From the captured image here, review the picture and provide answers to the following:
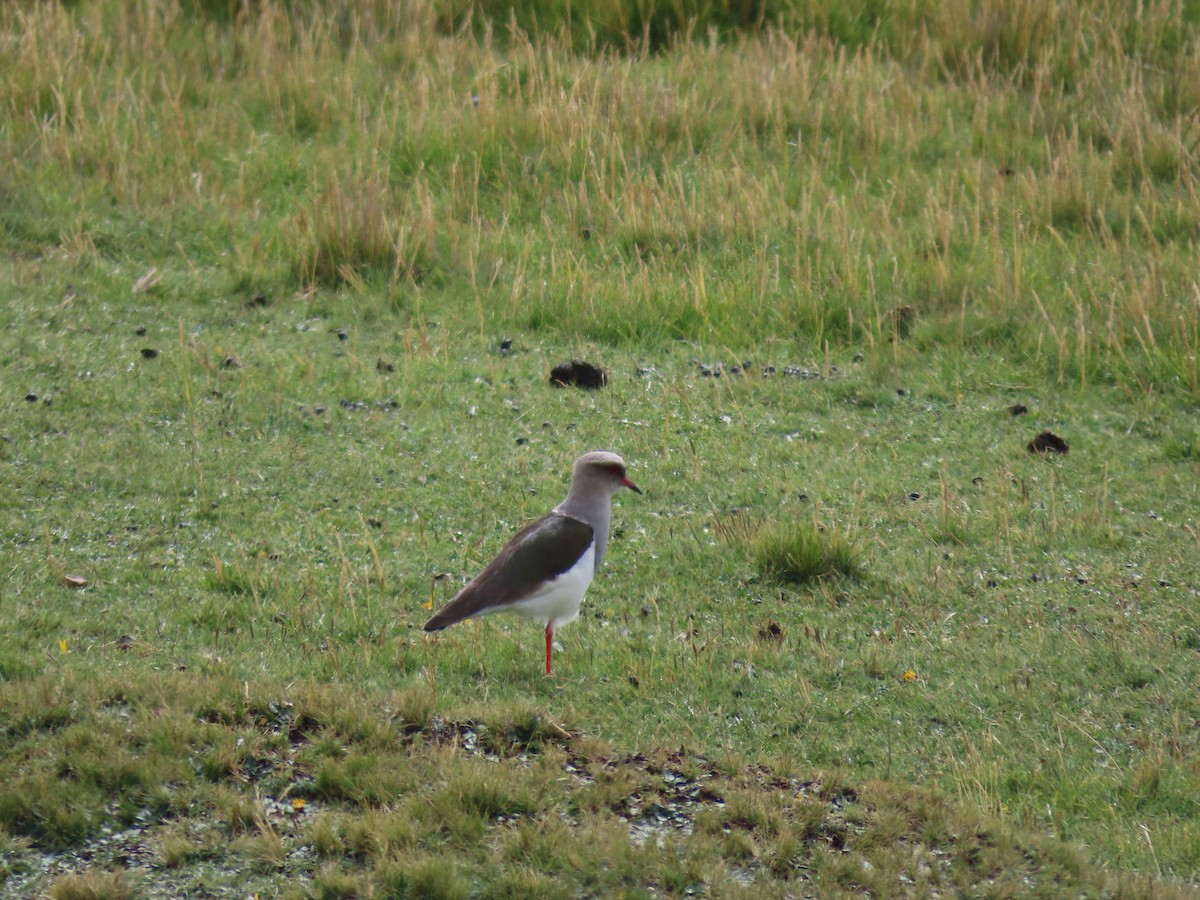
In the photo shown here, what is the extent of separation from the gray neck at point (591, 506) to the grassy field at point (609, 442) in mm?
504

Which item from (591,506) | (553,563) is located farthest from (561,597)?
(591,506)

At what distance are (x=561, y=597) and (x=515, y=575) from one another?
229mm

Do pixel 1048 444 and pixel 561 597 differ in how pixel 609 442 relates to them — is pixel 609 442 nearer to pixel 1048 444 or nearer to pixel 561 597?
pixel 1048 444

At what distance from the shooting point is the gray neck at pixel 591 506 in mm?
6328

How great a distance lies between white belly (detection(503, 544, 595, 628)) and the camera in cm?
591

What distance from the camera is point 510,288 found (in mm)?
10273

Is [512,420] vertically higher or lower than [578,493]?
lower

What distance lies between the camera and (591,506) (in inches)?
251

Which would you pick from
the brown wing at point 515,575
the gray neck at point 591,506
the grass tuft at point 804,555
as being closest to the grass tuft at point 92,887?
the brown wing at point 515,575

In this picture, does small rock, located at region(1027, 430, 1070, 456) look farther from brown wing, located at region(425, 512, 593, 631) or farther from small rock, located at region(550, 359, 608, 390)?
brown wing, located at region(425, 512, 593, 631)

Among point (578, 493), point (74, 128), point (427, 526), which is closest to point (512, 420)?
point (427, 526)

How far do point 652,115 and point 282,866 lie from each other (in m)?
8.36

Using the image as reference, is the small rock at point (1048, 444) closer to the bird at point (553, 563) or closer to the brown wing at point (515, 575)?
the bird at point (553, 563)

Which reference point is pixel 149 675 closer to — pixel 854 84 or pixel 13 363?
pixel 13 363
